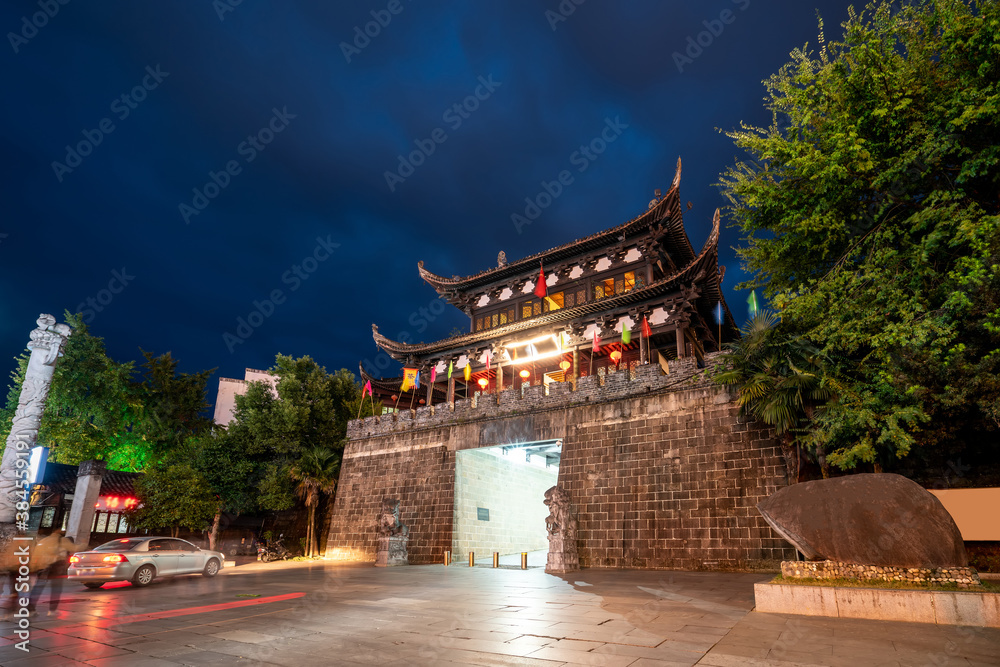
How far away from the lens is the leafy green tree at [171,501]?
62.5 feet

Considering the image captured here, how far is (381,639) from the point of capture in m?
5.11

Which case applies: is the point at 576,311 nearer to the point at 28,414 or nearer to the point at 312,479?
the point at 312,479

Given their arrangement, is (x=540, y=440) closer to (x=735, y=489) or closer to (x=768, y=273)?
(x=735, y=489)

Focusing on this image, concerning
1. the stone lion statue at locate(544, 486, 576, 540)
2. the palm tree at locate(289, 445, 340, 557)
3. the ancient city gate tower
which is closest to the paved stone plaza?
the ancient city gate tower

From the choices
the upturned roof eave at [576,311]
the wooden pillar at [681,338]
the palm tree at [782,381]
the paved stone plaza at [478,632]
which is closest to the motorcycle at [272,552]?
the upturned roof eave at [576,311]

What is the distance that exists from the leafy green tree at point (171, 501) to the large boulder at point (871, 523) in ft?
68.2

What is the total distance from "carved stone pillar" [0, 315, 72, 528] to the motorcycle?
9.29m

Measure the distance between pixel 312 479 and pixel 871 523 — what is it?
2131cm

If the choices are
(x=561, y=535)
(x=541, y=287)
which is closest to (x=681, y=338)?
(x=541, y=287)

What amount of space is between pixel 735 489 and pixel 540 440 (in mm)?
6527

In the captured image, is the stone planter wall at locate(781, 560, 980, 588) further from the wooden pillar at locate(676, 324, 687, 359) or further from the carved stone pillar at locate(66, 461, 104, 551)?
the carved stone pillar at locate(66, 461, 104, 551)

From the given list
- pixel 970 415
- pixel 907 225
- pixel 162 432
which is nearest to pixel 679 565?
pixel 970 415

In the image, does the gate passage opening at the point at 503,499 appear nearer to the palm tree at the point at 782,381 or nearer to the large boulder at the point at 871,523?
the palm tree at the point at 782,381

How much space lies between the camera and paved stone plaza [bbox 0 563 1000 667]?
4.33 meters
